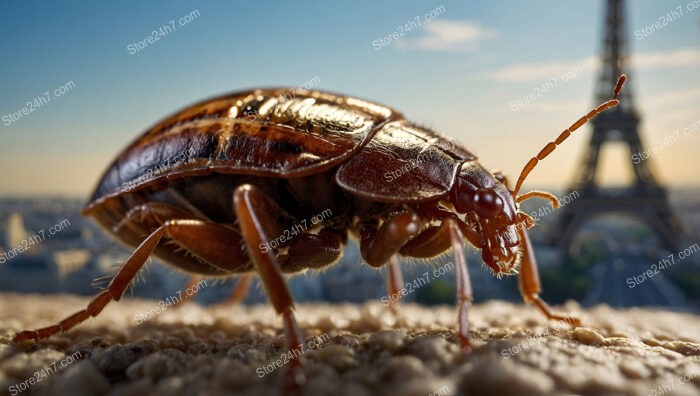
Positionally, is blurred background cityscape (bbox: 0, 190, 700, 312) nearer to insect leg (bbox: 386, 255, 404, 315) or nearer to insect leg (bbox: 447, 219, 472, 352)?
insect leg (bbox: 386, 255, 404, 315)

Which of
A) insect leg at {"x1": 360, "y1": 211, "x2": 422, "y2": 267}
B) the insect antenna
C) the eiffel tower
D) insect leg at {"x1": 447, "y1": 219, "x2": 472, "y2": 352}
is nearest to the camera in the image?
insect leg at {"x1": 447, "y1": 219, "x2": 472, "y2": 352}

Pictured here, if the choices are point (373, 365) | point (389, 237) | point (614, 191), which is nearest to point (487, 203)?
point (389, 237)

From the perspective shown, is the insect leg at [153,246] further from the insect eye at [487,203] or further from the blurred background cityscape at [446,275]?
the blurred background cityscape at [446,275]

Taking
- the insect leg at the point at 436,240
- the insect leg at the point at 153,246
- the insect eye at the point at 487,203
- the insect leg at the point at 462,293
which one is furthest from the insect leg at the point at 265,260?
the insect eye at the point at 487,203

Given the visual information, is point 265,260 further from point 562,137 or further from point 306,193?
point 562,137

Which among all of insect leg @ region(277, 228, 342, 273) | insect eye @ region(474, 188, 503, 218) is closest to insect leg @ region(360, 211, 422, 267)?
insect leg @ region(277, 228, 342, 273)

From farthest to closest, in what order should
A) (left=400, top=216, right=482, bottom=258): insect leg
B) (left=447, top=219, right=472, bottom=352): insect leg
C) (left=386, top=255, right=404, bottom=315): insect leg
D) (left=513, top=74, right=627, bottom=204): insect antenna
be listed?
(left=386, top=255, right=404, bottom=315): insect leg < (left=513, top=74, right=627, bottom=204): insect antenna < (left=400, top=216, right=482, bottom=258): insect leg < (left=447, top=219, right=472, bottom=352): insect leg
